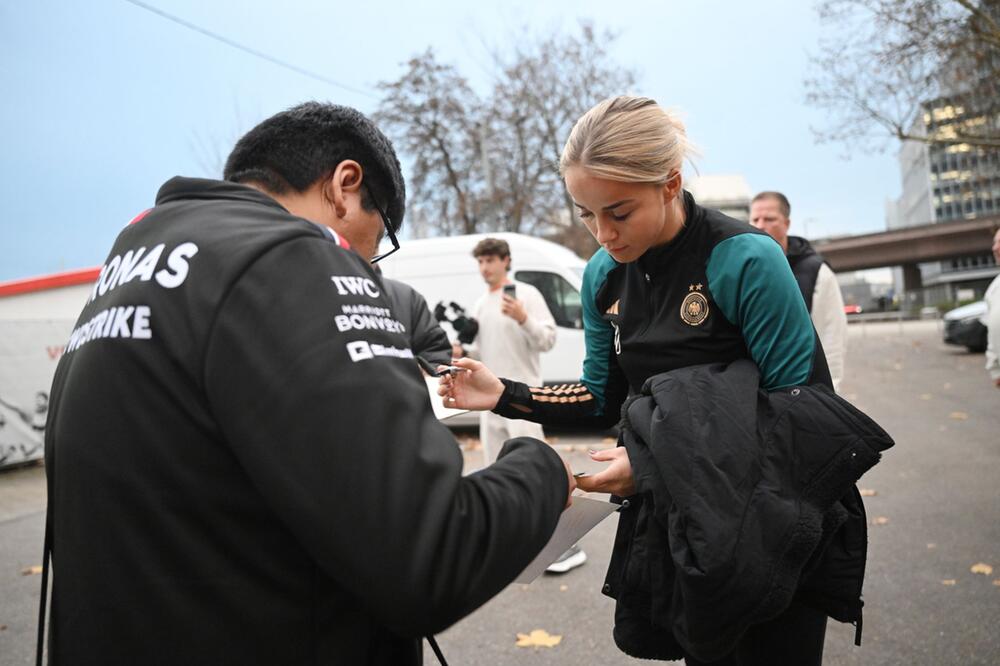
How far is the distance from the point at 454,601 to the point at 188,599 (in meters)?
0.40

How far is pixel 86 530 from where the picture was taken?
3.47 feet

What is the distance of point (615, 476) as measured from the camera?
161 centimetres

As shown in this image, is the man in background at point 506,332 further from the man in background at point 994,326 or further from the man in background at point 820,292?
the man in background at point 994,326

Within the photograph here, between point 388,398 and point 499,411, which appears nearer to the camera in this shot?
point 388,398

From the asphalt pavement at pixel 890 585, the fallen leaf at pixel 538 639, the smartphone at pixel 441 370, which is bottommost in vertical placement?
the asphalt pavement at pixel 890 585

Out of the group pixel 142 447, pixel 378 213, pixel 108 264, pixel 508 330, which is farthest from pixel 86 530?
pixel 508 330

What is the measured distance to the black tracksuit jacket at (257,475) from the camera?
93 centimetres

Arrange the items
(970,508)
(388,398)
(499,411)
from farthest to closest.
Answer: (970,508), (499,411), (388,398)

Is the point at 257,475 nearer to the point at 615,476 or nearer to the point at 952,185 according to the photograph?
the point at 615,476

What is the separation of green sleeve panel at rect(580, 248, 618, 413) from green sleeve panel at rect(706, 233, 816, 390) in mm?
436

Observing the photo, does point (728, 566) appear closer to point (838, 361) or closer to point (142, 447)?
point (142, 447)

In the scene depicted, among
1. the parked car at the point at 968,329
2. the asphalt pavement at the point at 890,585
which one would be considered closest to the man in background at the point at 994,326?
the asphalt pavement at the point at 890,585

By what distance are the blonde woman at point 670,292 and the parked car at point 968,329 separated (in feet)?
54.8

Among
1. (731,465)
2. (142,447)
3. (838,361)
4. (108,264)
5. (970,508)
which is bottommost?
(970,508)
